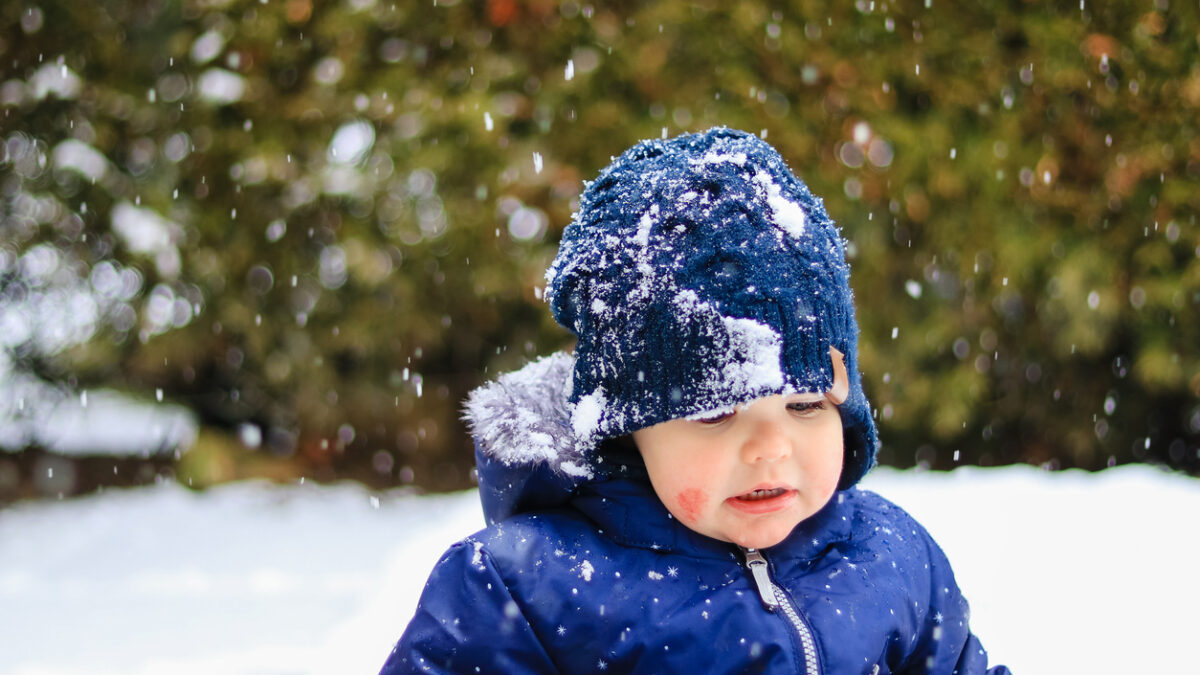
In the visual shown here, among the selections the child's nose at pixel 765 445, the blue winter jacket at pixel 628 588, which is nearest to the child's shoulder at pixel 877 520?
the blue winter jacket at pixel 628 588

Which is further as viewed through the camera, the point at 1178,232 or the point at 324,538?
the point at 1178,232

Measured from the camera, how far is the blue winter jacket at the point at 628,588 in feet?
4.16

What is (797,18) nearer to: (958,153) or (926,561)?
(958,153)

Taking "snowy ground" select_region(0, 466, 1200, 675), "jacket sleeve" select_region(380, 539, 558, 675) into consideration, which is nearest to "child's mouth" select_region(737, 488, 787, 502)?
"jacket sleeve" select_region(380, 539, 558, 675)

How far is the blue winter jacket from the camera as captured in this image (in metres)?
1.27

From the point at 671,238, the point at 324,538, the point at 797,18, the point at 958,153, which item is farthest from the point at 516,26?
the point at 671,238

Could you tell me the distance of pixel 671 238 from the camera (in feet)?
4.05

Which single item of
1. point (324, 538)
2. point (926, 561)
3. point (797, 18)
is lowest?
point (324, 538)

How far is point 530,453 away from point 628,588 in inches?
9.0

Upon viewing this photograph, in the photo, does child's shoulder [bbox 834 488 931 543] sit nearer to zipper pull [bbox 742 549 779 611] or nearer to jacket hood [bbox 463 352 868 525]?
jacket hood [bbox 463 352 868 525]

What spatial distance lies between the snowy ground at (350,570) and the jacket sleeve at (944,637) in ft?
2.27

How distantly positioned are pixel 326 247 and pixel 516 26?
106 centimetres

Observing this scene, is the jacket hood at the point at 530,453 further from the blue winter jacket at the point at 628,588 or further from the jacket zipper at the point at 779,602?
the jacket zipper at the point at 779,602

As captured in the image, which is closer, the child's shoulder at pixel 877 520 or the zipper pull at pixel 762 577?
the zipper pull at pixel 762 577
